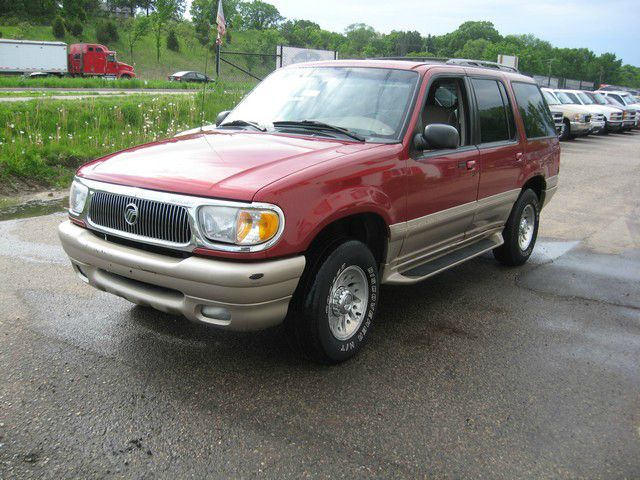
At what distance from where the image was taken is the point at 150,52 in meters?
62.5

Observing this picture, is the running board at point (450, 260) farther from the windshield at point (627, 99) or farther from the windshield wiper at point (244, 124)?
the windshield at point (627, 99)

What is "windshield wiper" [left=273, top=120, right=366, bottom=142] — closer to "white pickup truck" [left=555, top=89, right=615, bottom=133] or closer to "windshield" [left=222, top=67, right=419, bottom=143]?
"windshield" [left=222, top=67, right=419, bottom=143]

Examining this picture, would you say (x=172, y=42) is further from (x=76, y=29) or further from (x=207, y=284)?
(x=207, y=284)

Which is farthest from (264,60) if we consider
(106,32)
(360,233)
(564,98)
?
(106,32)

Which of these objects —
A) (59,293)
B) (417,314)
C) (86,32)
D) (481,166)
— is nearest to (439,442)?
(417,314)

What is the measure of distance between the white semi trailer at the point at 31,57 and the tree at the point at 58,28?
17627 mm

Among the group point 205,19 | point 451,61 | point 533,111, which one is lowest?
point 533,111

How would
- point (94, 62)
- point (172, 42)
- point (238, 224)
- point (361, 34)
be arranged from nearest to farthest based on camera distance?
point (238, 224) → point (94, 62) → point (172, 42) → point (361, 34)

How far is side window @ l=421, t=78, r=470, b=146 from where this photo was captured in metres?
4.82

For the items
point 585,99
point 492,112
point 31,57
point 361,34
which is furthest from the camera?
point 361,34

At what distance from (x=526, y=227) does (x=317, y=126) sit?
306 centimetres

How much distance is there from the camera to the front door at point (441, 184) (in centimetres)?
447

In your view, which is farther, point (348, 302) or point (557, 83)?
point (557, 83)

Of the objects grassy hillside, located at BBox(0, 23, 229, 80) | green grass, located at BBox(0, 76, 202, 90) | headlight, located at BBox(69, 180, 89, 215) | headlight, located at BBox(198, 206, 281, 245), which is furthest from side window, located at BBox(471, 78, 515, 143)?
grassy hillside, located at BBox(0, 23, 229, 80)
